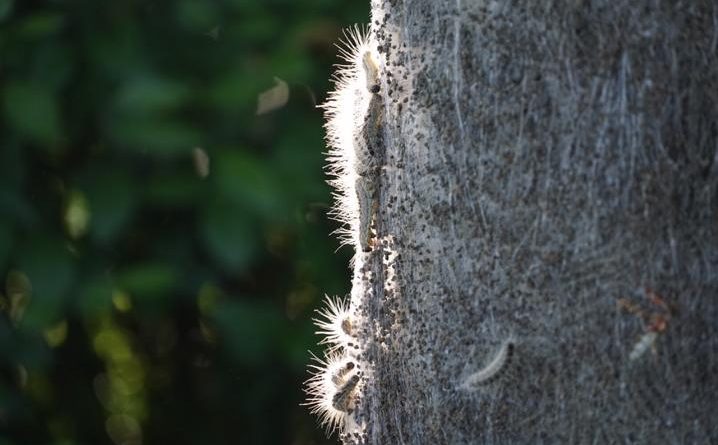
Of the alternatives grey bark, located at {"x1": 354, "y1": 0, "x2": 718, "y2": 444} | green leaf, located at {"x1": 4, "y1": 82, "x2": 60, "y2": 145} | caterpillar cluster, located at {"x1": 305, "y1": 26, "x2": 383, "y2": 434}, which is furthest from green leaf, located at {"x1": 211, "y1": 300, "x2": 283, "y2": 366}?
grey bark, located at {"x1": 354, "y1": 0, "x2": 718, "y2": 444}

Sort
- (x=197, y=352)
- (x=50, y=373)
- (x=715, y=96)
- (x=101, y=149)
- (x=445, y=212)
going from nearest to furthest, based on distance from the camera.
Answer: (x=715, y=96), (x=445, y=212), (x=101, y=149), (x=50, y=373), (x=197, y=352)

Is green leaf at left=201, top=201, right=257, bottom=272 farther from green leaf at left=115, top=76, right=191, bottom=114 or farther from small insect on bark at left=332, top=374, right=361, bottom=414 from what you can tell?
small insect on bark at left=332, top=374, right=361, bottom=414

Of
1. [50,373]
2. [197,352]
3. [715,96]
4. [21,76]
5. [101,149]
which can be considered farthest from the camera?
[197,352]

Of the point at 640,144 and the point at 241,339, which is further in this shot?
the point at 241,339

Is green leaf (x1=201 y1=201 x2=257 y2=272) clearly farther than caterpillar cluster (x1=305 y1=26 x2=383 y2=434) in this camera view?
Yes

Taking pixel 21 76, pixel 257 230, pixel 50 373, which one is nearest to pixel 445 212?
pixel 257 230

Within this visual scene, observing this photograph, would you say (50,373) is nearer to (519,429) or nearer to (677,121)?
(519,429)

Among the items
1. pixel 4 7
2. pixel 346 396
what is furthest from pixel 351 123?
pixel 4 7
